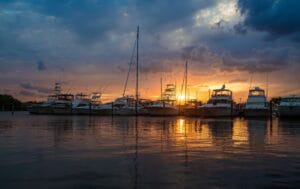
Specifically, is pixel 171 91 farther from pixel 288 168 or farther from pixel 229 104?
pixel 288 168

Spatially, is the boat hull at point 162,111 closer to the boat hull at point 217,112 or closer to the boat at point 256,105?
the boat hull at point 217,112

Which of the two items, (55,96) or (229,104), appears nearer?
(229,104)

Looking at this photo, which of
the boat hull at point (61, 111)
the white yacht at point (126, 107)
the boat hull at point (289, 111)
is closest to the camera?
the boat hull at point (289, 111)

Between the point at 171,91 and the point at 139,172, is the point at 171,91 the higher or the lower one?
the higher one

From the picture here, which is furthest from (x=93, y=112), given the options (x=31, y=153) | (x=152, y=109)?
(x=31, y=153)

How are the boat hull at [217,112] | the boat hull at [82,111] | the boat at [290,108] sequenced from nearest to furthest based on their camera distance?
the boat at [290,108] → the boat hull at [217,112] → the boat hull at [82,111]

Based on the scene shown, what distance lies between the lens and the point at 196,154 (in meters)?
16.3

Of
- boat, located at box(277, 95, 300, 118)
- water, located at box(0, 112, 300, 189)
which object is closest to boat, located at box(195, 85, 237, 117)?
boat, located at box(277, 95, 300, 118)

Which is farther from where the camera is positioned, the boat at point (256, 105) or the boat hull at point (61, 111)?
the boat hull at point (61, 111)

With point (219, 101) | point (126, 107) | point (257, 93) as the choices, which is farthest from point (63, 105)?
point (257, 93)

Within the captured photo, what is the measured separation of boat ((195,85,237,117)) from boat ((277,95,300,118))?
489 inches

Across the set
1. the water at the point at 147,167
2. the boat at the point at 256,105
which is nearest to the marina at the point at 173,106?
the boat at the point at 256,105

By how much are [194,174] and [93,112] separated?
104 metres

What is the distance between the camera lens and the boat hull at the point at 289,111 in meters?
76.1
